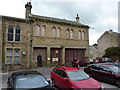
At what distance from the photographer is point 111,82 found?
24.8 ft

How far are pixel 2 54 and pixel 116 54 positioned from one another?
28212 millimetres

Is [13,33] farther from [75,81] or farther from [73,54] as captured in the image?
[75,81]

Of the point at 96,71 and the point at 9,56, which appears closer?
the point at 96,71

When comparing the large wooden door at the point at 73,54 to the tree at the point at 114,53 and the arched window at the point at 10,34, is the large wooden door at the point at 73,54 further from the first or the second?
the tree at the point at 114,53

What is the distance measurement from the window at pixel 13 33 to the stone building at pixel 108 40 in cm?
2941

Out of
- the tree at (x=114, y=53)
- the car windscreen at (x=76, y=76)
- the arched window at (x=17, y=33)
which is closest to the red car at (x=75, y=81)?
the car windscreen at (x=76, y=76)

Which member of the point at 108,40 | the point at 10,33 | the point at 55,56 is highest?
the point at 108,40

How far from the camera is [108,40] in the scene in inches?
1334

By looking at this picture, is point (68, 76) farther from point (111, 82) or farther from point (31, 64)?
point (31, 64)

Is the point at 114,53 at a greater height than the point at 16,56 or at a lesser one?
lesser

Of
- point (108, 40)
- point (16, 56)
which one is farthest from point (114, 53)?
point (16, 56)

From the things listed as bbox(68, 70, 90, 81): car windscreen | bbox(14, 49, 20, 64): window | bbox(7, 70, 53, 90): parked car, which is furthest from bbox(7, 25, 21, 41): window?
bbox(68, 70, 90, 81): car windscreen

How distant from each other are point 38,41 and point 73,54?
25.9 ft

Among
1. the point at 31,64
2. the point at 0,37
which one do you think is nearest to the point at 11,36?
the point at 0,37
